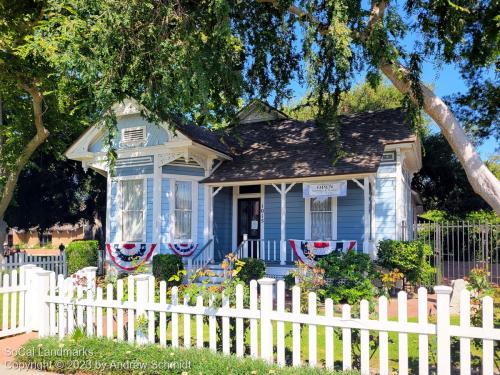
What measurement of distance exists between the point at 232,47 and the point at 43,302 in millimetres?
7494

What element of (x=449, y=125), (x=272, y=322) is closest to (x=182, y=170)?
(x=449, y=125)

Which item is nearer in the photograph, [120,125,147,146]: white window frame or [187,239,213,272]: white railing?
[187,239,213,272]: white railing

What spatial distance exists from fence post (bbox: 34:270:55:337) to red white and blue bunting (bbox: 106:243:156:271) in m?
8.24

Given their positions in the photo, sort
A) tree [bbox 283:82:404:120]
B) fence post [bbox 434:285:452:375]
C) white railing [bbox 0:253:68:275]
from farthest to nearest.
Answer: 1. tree [bbox 283:82:404:120]
2. white railing [bbox 0:253:68:275]
3. fence post [bbox 434:285:452:375]

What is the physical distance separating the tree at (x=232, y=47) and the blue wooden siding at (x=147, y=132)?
3.51 m

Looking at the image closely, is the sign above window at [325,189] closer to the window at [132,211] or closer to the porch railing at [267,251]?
the porch railing at [267,251]

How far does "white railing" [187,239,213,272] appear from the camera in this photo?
15.3 metres

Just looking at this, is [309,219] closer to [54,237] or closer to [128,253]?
[128,253]

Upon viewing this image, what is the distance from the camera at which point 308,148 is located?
16344 mm

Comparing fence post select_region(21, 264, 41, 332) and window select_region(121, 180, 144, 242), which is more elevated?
window select_region(121, 180, 144, 242)

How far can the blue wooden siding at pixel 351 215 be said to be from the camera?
1478 cm

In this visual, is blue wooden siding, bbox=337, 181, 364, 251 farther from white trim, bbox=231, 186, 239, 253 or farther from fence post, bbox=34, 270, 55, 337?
fence post, bbox=34, 270, 55, 337

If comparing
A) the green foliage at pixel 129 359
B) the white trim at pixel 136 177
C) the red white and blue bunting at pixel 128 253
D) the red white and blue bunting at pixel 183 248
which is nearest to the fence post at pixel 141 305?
the green foliage at pixel 129 359

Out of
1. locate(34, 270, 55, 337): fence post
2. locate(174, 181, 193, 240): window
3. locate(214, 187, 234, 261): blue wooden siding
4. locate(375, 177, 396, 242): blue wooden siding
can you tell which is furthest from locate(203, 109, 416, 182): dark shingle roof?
locate(34, 270, 55, 337): fence post
